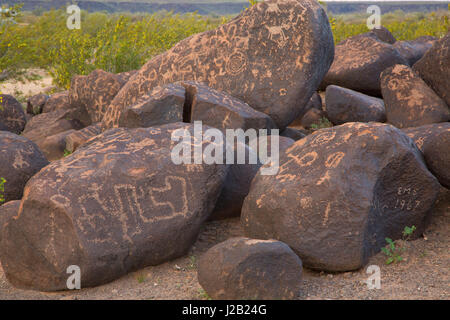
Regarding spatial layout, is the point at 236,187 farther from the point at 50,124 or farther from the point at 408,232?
the point at 50,124

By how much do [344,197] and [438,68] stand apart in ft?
10.9

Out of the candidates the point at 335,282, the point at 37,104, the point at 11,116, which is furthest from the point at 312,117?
the point at 37,104

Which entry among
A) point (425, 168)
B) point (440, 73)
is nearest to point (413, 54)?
point (440, 73)

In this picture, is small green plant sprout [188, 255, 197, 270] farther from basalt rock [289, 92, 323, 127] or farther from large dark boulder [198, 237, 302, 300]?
basalt rock [289, 92, 323, 127]

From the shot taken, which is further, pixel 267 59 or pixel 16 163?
pixel 267 59

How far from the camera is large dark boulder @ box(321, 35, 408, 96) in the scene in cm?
747

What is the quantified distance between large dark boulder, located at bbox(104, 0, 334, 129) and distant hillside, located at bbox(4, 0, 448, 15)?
113ft

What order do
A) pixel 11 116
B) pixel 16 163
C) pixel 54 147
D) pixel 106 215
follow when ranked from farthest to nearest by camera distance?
1. pixel 11 116
2. pixel 54 147
3. pixel 16 163
4. pixel 106 215

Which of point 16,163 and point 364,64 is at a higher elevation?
point 364,64

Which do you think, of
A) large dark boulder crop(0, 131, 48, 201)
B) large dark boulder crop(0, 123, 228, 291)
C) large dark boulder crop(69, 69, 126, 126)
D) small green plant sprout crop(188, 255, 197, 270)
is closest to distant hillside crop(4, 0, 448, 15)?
large dark boulder crop(69, 69, 126, 126)

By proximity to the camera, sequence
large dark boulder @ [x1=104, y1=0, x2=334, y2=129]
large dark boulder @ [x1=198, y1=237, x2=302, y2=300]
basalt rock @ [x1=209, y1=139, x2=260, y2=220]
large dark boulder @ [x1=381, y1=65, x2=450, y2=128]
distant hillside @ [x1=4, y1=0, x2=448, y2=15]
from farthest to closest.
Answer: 1. distant hillside @ [x1=4, y1=0, x2=448, y2=15]
2. large dark boulder @ [x1=381, y1=65, x2=450, y2=128]
3. large dark boulder @ [x1=104, y1=0, x2=334, y2=129]
4. basalt rock @ [x1=209, y1=139, x2=260, y2=220]
5. large dark boulder @ [x1=198, y1=237, x2=302, y2=300]

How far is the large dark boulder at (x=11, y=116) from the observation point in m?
7.83

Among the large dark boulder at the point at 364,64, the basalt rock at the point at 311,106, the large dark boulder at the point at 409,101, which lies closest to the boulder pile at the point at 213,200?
the large dark boulder at the point at 409,101

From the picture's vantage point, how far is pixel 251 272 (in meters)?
2.99
